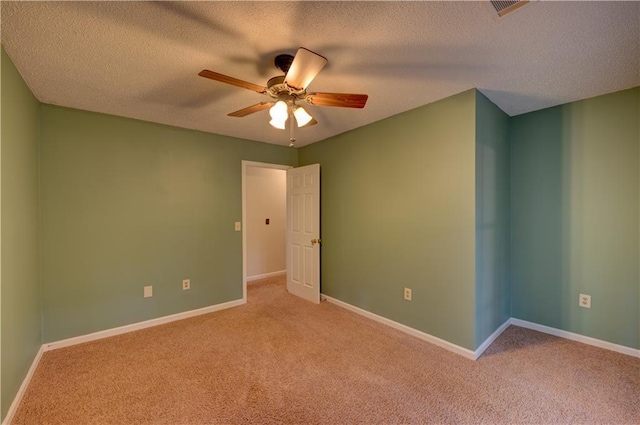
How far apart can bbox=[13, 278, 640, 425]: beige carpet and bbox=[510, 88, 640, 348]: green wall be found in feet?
1.05

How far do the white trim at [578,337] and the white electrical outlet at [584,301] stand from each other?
0.98 ft

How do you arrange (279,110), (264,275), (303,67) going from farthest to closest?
(264,275)
(279,110)
(303,67)

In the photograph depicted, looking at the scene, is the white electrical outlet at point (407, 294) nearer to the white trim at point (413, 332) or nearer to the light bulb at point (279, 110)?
the white trim at point (413, 332)

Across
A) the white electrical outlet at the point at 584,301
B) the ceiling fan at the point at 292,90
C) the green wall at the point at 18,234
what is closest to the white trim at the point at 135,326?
the green wall at the point at 18,234

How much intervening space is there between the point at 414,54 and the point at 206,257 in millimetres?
3143

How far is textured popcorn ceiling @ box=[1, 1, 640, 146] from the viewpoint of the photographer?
1.42m

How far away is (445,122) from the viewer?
2.53m

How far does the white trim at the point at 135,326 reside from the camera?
2616 millimetres

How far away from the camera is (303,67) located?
153 cm

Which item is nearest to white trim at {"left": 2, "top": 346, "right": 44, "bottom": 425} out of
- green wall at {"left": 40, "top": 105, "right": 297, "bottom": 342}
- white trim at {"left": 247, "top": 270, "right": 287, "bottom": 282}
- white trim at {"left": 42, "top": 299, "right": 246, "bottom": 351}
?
white trim at {"left": 42, "top": 299, "right": 246, "bottom": 351}

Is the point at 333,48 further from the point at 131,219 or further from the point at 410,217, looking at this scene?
the point at 131,219

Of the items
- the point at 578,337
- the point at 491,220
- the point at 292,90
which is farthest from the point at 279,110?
the point at 578,337

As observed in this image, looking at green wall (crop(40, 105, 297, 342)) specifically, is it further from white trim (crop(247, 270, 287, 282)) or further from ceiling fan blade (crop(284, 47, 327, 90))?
ceiling fan blade (crop(284, 47, 327, 90))

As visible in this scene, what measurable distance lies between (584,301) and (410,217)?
1.78m
